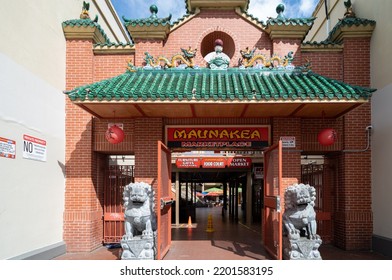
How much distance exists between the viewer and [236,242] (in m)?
10.9

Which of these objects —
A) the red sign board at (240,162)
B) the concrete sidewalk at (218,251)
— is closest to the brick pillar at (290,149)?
the concrete sidewalk at (218,251)

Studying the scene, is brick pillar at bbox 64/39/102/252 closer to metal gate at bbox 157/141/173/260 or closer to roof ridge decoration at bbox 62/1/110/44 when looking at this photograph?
roof ridge decoration at bbox 62/1/110/44

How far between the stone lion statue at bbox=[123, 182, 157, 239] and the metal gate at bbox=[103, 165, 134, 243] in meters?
2.69

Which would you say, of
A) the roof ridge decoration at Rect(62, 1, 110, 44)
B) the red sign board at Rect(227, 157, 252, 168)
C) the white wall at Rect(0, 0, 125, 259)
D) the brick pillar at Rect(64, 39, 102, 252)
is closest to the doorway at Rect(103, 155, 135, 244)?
the brick pillar at Rect(64, 39, 102, 252)

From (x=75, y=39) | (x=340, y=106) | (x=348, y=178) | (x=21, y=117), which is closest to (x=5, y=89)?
(x=21, y=117)

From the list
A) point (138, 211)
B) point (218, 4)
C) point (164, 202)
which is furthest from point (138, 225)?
point (218, 4)

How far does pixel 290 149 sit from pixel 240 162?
253 inches

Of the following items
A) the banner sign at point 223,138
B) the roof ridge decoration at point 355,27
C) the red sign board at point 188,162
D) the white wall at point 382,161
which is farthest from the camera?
the red sign board at point 188,162

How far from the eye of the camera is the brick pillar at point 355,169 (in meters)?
9.57

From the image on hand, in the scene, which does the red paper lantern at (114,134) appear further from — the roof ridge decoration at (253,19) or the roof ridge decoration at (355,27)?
the roof ridge decoration at (355,27)

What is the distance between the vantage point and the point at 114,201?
10727 millimetres

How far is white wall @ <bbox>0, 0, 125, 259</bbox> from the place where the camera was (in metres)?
7.06

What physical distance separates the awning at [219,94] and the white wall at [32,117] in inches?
41.7

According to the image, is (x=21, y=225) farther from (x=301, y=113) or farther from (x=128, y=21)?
(x=301, y=113)
